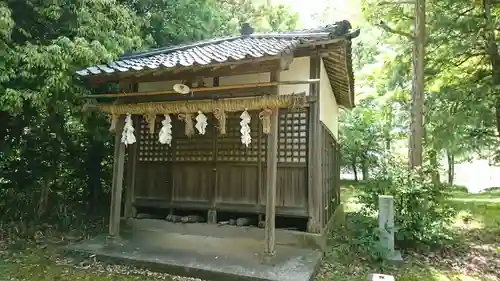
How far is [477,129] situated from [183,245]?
9.95 metres

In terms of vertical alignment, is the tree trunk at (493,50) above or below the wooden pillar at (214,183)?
above

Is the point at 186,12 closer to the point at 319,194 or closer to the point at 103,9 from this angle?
the point at 103,9

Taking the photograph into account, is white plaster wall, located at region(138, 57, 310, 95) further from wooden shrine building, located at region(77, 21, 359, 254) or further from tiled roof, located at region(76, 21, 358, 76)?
tiled roof, located at region(76, 21, 358, 76)

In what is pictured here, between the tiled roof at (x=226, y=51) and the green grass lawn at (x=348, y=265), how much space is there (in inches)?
129

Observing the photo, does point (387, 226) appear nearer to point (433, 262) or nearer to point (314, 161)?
point (433, 262)

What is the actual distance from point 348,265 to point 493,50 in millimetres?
7630

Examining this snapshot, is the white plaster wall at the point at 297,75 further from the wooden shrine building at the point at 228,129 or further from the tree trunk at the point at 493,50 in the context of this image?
the tree trunk at the point at 493,50

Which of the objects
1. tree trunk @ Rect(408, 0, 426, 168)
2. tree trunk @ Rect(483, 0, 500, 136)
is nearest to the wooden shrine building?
tree trunk @ Rect(408, 0, 426, 168)

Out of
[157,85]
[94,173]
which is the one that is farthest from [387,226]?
[94,173]

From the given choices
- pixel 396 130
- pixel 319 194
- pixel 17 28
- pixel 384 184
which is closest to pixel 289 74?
pixel 319 194

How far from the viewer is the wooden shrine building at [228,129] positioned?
561 cm

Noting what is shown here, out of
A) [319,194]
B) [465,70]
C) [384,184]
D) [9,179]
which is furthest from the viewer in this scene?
[465,70]

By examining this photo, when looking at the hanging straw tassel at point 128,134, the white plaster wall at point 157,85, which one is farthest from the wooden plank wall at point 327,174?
the hanging straw tassel at point 128,134

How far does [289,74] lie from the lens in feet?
21.9
